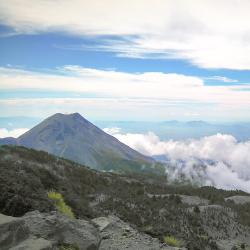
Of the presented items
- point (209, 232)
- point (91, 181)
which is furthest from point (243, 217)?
point (91, 181)

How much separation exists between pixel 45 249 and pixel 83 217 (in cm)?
827

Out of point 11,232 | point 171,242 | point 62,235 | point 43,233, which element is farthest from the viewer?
point 171,242

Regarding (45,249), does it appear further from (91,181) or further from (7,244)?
(91,181)

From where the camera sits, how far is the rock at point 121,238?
16.8 meters

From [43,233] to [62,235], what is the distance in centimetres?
65

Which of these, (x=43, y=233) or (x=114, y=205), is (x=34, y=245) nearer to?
(x=43, y=233)

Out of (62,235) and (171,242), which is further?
(171,242)

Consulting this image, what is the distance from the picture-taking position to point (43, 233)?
46.3ft

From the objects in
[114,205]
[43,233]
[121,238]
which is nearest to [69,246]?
[43,233]

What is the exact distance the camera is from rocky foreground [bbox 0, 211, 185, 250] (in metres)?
12.4

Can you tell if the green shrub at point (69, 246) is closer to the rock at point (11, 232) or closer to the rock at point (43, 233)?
the rock at point (43, 233)

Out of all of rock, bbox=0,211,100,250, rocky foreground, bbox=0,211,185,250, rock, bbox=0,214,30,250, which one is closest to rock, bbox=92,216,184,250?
rocky foreground, bbox=0,211,185,250

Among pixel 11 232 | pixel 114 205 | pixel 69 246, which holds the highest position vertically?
pixel 11 232

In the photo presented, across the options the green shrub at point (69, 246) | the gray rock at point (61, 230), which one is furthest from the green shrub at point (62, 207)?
the green shrub at point (69, 246)
